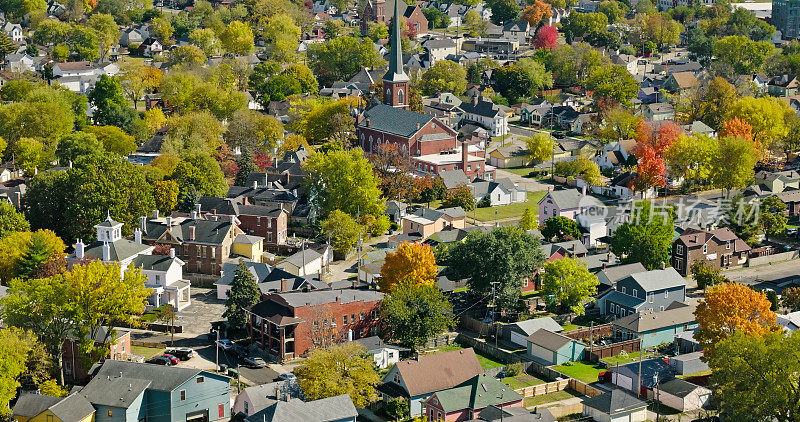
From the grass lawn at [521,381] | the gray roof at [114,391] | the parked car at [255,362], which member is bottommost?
the grass lawn at [521,381]

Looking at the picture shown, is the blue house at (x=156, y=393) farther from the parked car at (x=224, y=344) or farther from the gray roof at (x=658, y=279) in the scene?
the gray roof at (x=658, y=279)

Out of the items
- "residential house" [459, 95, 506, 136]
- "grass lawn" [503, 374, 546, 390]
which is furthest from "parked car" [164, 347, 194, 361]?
"residential house" [459, 95, 506, 136]

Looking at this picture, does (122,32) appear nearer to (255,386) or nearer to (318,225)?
(318,225)

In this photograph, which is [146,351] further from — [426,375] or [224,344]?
[426,375]

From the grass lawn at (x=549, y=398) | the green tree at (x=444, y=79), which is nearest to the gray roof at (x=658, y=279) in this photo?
the grass lawn at (x=549, y=398)

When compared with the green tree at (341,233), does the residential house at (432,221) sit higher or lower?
lower

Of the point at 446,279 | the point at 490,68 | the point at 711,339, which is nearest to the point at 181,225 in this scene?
the point at 446,279

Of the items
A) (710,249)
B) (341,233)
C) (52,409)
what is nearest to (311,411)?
(52,409)
